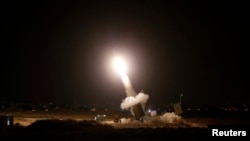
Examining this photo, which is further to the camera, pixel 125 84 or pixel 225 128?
pixel 125 84

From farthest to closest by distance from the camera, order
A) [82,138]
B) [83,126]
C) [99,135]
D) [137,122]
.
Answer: [137,122] → [83,126] → [99,135] → [82,138]

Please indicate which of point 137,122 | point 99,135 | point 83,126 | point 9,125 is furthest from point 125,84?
point 99,135

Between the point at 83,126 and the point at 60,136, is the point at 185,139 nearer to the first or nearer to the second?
the point at 60,136

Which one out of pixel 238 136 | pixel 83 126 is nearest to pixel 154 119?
pixel 83 126

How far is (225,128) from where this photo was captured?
2758cm

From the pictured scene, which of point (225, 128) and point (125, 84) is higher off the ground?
point (125, 84)

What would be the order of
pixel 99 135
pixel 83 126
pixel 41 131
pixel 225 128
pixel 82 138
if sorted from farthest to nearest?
pixel 83 126 < pixel 41 131 < pixel 99 135 < pixel 82 138 < pixel 225 128

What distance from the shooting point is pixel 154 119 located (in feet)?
202

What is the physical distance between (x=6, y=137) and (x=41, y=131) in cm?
659

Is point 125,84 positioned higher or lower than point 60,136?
higher

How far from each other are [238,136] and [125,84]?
115 ft

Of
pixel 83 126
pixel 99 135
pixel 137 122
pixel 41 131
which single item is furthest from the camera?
pixel 137 122

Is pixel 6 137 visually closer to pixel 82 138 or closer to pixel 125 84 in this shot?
pixel 82 138

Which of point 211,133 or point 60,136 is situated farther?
point 60,136
